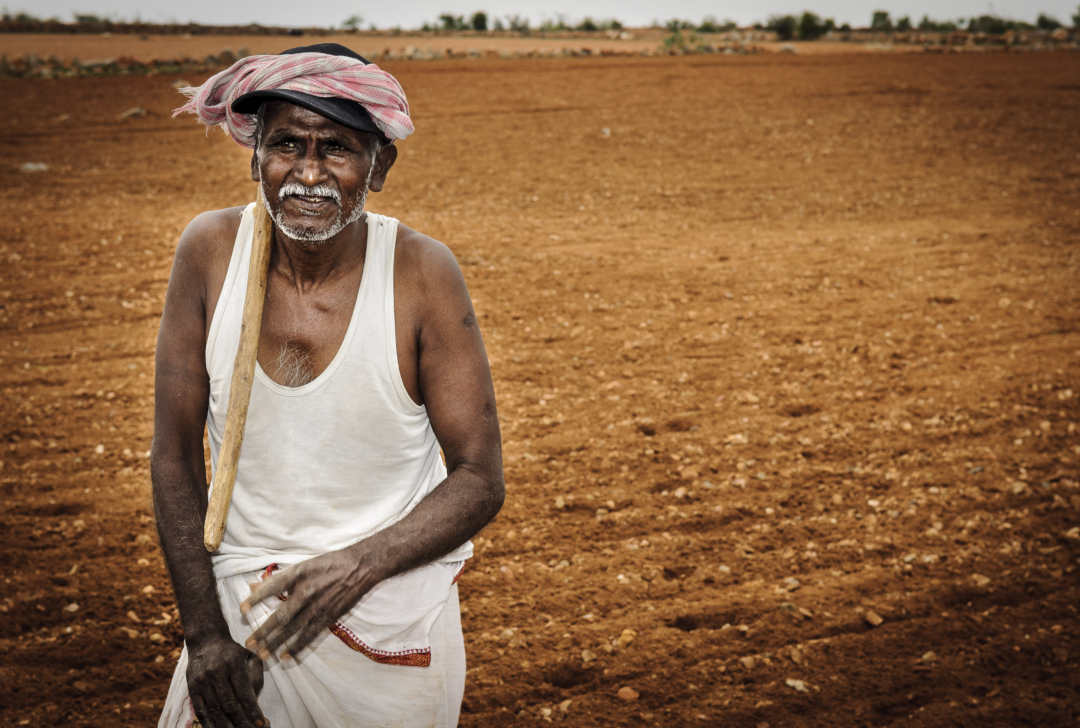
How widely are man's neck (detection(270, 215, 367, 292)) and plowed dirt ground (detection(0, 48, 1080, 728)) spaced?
1642 millimetres

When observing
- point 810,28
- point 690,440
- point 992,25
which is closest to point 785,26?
point 810,28

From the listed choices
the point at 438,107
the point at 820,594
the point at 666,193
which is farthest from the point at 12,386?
the point at 438,107

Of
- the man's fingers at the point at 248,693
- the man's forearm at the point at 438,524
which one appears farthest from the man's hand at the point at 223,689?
the man's forearm at the point at 438,524

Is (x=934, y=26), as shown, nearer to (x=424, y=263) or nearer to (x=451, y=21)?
(x=451, y=21)

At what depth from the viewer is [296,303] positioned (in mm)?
1896

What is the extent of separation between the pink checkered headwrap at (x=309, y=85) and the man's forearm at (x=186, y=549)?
78cm

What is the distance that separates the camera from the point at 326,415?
5.87ft

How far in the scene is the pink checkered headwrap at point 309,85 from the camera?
1.77m

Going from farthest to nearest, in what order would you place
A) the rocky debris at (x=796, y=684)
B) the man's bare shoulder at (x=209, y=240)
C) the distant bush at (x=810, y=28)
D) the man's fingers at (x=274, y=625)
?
the distant bush at (x=810, y=28) → the rocky debris at (x=796, y=684) → the man's bare shoulder at (x=209, y=240) → the man's fingers at (x=274, y=625)

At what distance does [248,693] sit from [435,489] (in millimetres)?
534

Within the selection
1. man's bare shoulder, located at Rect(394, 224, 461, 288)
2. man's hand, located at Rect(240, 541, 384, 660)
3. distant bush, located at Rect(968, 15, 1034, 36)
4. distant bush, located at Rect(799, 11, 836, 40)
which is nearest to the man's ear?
man's bare shoulder, located at Rect(394, 224, 461, 288)

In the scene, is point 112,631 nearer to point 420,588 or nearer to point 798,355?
point 420,588

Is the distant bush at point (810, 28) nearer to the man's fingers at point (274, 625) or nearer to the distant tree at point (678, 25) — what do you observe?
the distant tree at point (678, 25)

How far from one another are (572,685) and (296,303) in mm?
1728
